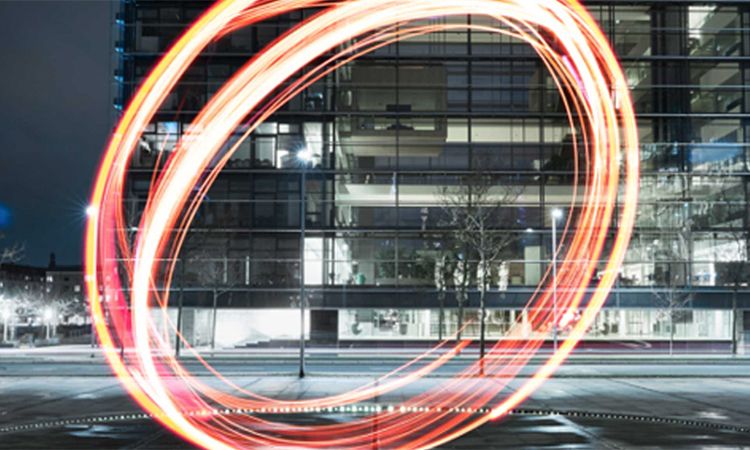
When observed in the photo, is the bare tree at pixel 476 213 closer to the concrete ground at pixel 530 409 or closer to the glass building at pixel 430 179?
the glass building at pixel 430 179

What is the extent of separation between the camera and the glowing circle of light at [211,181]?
63.3 feet

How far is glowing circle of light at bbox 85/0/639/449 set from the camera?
1929 centimetres

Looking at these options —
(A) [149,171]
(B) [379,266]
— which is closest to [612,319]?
(B) [379,266]

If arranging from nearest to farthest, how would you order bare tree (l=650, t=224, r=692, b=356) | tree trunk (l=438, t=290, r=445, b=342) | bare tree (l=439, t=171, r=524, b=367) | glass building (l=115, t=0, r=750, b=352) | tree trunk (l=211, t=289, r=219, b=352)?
1. bare tree (l=439, t=171, r=524, b=367)
2. tree trunk (l=211, t=289, r=219, b=352)
3. tree trunk (l=438, t=290, r=445, b=342)
4. bare tree (l=650, t=224, r=692, b=356)
5. glass building (l=115, t=0, r=750, b=352)

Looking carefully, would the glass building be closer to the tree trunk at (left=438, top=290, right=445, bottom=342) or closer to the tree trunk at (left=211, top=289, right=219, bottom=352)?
the tree trunk at (left=438, top=290, right=445, bottom=342)

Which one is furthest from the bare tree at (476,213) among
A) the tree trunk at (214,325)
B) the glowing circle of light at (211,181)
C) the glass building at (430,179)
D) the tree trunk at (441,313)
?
the tree trunk at (214,325)

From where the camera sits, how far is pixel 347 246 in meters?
63.2

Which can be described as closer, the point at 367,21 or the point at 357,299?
the point at 367,21

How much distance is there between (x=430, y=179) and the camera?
206 feet

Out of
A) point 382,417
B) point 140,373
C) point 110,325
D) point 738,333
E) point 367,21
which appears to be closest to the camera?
point 382,417

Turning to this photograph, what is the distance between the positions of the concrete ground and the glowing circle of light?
842 mm

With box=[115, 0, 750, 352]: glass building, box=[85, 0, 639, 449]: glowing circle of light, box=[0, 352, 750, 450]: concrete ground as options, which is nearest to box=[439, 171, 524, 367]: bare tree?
box=[115, 0, 750, 352]: glass building

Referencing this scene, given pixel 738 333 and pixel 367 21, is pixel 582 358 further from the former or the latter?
pixel 367 21

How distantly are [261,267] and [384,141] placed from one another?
472 inches
